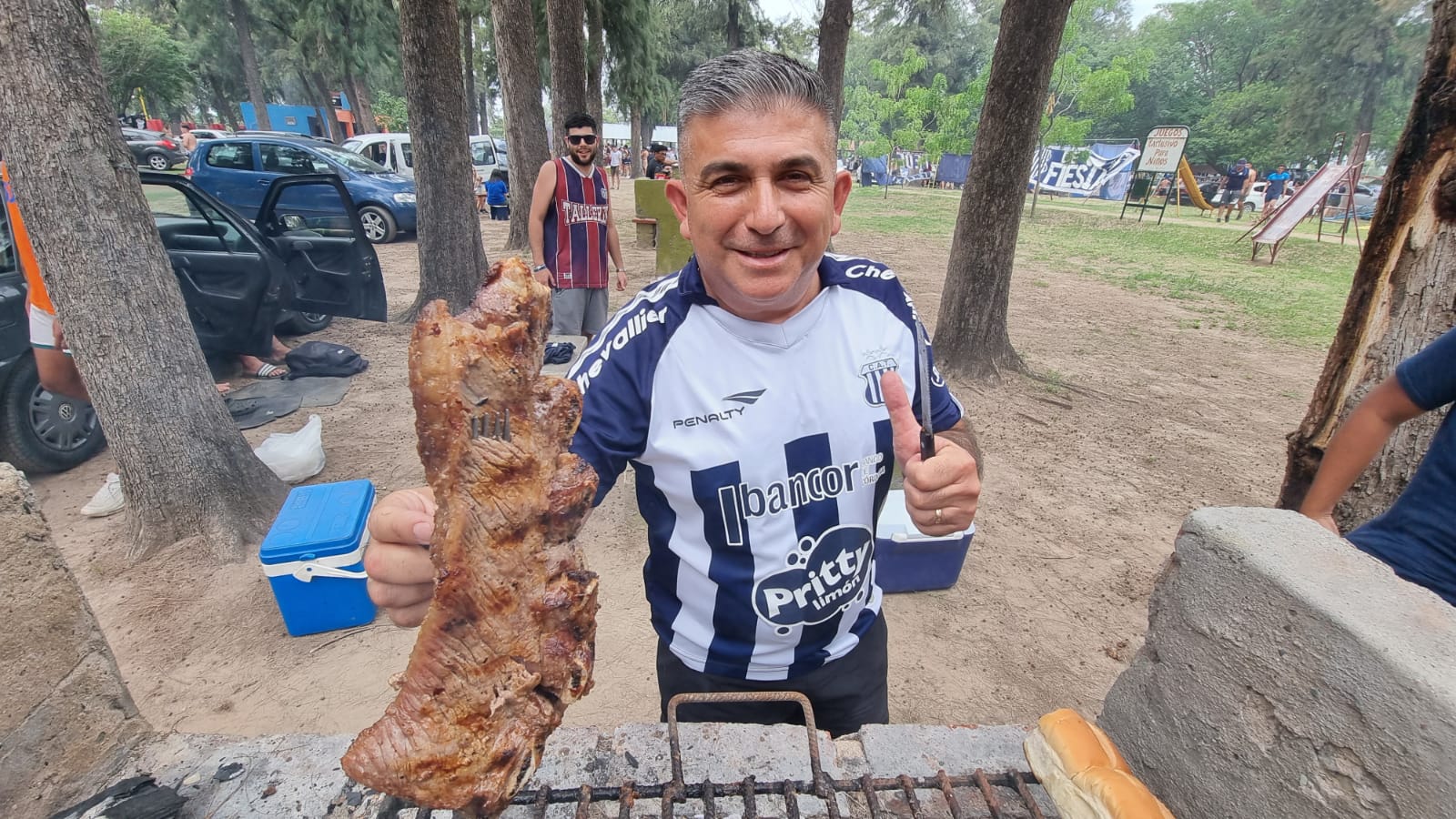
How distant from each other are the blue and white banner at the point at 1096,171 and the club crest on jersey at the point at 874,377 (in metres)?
34.9

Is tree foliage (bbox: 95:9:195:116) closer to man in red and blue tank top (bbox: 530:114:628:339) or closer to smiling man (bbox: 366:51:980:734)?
man in red and blue tank top (bbox: 530:114:628:339)

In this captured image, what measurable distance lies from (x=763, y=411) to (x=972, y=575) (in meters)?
3.02

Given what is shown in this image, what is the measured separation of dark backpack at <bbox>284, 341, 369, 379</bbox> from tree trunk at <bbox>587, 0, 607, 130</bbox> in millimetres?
9452

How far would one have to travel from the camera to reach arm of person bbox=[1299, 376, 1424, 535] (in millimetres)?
1859

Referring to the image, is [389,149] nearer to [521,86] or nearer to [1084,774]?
[521,86]

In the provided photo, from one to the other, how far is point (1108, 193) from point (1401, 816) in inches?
1534

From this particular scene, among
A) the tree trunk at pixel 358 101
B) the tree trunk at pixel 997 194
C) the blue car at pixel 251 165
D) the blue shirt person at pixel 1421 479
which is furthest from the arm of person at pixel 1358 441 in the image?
the tree trunk at pixel 358 101

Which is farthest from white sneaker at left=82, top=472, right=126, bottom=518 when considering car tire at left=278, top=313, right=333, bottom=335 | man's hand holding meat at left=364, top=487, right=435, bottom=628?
man's hand holding meat at left=364, top=487, right=435, bottom=628

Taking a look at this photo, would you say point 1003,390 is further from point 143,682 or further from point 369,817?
point 143,682

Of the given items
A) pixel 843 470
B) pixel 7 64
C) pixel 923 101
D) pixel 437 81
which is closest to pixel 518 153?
pixel 437 81

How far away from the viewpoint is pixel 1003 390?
6.48m

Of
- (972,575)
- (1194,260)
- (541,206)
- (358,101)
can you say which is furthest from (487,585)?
(358,101)

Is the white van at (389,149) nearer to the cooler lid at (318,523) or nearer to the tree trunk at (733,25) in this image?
the cooler lid at (318,523)

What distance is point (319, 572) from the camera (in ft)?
10.6
